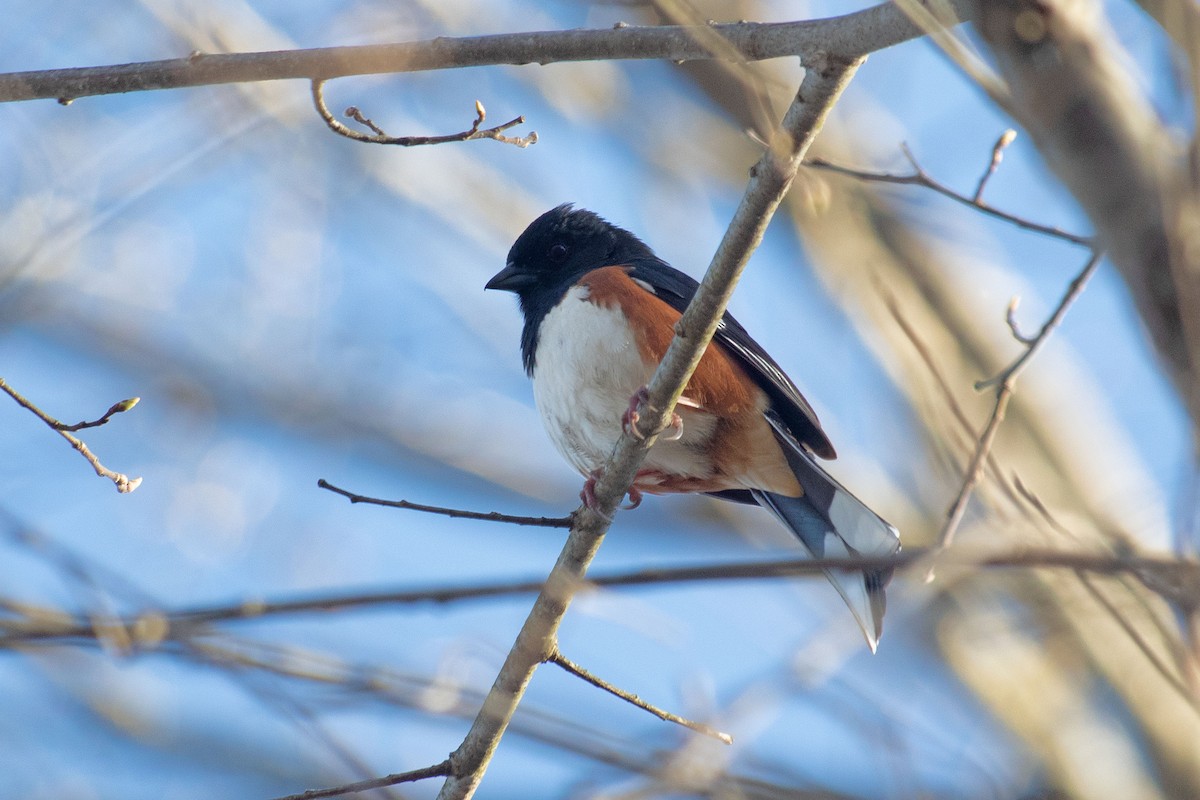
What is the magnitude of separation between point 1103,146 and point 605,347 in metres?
1.62

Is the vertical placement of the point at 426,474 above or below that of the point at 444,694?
above

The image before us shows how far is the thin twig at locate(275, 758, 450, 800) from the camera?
2.24 meters

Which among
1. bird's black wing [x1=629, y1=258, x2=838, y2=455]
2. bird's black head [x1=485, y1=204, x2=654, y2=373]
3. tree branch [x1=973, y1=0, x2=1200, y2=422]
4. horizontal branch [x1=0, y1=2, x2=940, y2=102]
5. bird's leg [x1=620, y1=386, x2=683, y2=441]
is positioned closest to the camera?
tree branch [x1=973, y1=0, x2=1200, y2=422]

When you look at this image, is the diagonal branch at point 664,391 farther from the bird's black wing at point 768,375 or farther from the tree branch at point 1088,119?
the bird's black wing at point 768,375

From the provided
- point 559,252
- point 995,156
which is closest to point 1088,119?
point 995,156

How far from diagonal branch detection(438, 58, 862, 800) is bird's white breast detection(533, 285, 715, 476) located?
80 cm

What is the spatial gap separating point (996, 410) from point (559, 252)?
2.41 meters

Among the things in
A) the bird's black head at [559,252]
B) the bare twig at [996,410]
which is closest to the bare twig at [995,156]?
the bare twig at [996,410]

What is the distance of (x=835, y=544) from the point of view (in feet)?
11.9

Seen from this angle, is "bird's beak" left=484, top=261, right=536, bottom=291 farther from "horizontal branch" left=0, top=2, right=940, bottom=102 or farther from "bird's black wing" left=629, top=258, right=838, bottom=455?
"horizontal branch" left=0, top=2, right=940, bottom=102

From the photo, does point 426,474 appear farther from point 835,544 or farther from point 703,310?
point 703,310

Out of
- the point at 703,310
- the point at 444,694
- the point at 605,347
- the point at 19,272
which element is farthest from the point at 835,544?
the point at 19,272

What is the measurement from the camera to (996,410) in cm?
228

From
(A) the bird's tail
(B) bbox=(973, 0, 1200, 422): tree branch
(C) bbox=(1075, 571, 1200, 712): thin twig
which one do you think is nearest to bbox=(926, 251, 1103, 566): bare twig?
(B) bbox=(973, 0, 1200, 422): tree branch
